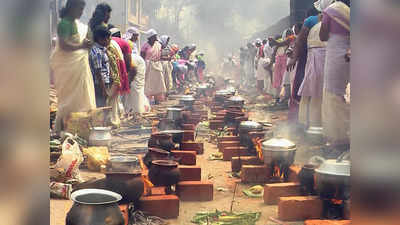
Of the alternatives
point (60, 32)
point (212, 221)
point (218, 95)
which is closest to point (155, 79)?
point (218, 95)

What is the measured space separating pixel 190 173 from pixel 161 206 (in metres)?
0.67

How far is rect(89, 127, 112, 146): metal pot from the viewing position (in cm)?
498

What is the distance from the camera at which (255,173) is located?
410cm

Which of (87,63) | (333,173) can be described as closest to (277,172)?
(333,173)

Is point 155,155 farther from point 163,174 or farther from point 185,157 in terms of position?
point 185,157

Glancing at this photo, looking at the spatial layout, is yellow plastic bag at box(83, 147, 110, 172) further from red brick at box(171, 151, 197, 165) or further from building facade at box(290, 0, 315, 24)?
building facade at box(290, 0, 315, 24)

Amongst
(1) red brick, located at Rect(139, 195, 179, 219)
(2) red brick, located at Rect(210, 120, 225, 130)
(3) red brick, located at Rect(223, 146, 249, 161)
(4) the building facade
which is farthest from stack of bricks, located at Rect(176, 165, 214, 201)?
(4) the building facade

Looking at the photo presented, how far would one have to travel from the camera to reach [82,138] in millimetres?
5055

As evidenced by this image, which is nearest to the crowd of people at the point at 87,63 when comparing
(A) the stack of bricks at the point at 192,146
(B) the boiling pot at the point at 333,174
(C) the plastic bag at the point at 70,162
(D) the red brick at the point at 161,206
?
(A) the stack of bricks at the point at 192,146

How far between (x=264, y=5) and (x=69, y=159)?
6001 mm

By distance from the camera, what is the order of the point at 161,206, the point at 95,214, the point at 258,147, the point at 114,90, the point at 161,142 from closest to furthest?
the point at 95,214
the point at 161,206
the point at 161,142
the point at 258,147
the point at 114,90

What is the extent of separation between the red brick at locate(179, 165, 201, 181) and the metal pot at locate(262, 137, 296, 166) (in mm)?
594
